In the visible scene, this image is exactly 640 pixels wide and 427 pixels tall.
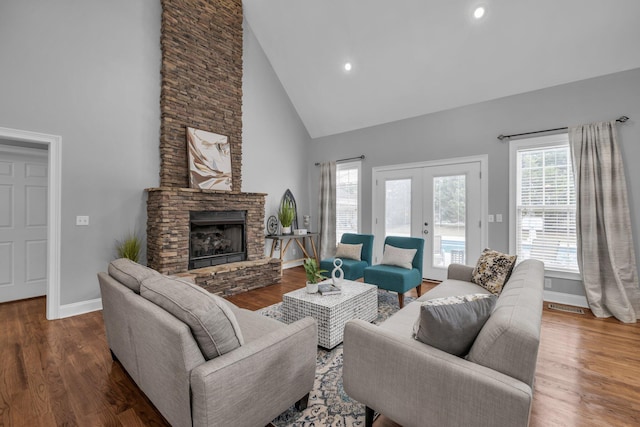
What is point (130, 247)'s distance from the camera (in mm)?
3533

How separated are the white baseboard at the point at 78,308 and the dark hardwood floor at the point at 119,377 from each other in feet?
0.54

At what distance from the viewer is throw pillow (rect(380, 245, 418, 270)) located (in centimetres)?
369

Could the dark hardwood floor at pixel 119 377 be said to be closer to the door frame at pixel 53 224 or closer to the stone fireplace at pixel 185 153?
the door frame at pixel 53 224

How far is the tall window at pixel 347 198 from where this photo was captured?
226 inches

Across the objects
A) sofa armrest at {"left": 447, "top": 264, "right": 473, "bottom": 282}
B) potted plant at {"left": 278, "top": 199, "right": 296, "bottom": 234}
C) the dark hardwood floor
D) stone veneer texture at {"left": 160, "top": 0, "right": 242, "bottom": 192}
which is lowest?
the dark hardwood floor

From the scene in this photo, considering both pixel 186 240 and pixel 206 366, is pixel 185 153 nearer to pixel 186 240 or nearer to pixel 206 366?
pixel 186 240

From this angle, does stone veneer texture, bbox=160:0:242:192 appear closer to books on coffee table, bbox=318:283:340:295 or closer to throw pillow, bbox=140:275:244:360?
books on coffee table, bbox=318:283:340:295

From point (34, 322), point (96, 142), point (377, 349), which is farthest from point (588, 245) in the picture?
point (34, 322)

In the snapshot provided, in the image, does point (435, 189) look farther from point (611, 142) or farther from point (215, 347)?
point (215, 347)

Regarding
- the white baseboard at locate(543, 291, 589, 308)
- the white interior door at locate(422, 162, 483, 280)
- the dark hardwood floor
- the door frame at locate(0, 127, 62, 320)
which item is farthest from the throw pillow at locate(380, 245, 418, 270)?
the door frame at locate(0, 127, 62, 320)

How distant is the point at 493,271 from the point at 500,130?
243 cm

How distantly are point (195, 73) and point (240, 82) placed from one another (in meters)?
0.83

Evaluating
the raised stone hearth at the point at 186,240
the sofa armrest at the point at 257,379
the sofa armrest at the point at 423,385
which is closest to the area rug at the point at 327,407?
the sofa armrest at the point at 257,379

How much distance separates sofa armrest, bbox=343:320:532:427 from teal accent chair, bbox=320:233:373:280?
7.70ft
